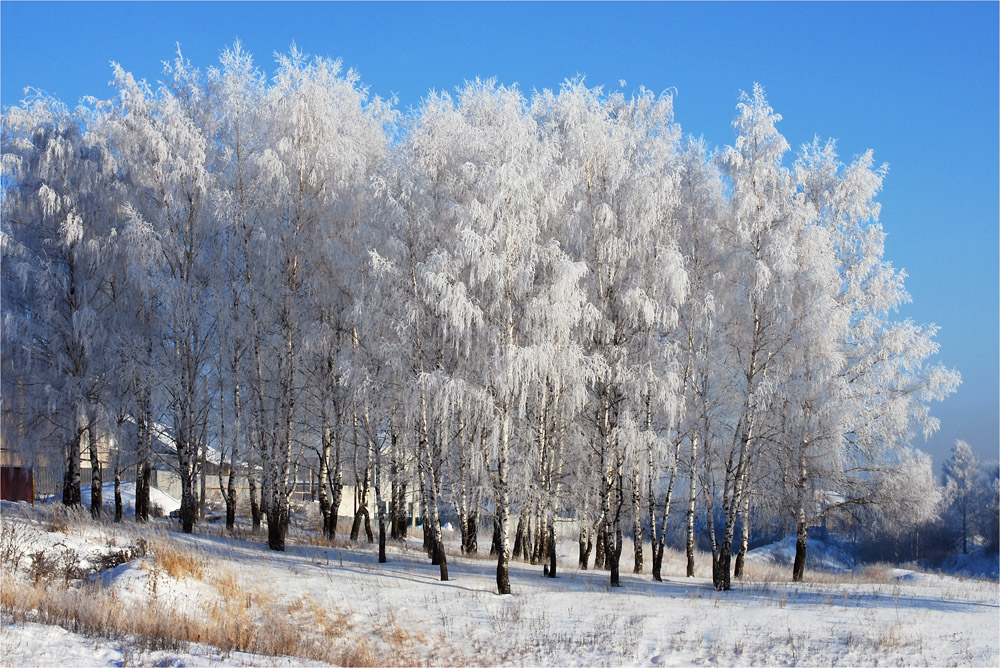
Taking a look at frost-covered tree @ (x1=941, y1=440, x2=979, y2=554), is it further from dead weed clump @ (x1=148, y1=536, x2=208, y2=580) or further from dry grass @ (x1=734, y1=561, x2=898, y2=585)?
dead weed clump @ (x1=148, y1=536, x2=208, y2=580)

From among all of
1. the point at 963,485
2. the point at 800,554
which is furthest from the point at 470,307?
the point at 963,485

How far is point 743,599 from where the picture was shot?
51.9 ft

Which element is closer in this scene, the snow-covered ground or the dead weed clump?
the snow-covered ground

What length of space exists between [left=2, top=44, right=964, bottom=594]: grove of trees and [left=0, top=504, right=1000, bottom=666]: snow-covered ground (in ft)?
6.30

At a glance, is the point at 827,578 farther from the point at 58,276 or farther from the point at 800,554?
the point at 58,276

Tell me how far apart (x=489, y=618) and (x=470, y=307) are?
236 inches

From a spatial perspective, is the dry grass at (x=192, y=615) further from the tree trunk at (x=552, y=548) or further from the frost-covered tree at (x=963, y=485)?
the frost-covered tree at (x=963, y=485)

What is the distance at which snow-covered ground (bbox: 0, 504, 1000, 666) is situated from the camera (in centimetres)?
1082

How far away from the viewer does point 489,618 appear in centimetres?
1341

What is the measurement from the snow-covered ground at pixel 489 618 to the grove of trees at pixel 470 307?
192cm

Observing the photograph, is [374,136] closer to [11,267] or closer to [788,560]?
[11,267]

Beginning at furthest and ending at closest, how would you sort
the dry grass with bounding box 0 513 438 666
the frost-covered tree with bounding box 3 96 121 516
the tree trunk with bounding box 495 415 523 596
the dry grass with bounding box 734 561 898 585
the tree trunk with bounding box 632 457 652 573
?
the dry grass with bounding box 734 561 898 585 → the frost-covered tree with bounding box 3 96 121 516 → the tree trunk with bounding box 632 457 652 573 → the tree trunk with bounding box 495 415 523 596 → the dry grass with bounding box 0 513 438 666

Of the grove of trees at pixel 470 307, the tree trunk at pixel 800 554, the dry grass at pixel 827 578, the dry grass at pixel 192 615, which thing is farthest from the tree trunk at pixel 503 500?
Answer: the tree trunk at pixel 800 554

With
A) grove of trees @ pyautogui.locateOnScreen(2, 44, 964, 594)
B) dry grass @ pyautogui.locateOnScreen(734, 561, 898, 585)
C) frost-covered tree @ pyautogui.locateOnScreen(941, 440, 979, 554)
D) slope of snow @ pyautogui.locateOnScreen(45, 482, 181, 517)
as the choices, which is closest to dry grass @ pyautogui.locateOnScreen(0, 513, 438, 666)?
grove of trees @ pyautogui.locateOnScreen(2, 44, 964, 594)
